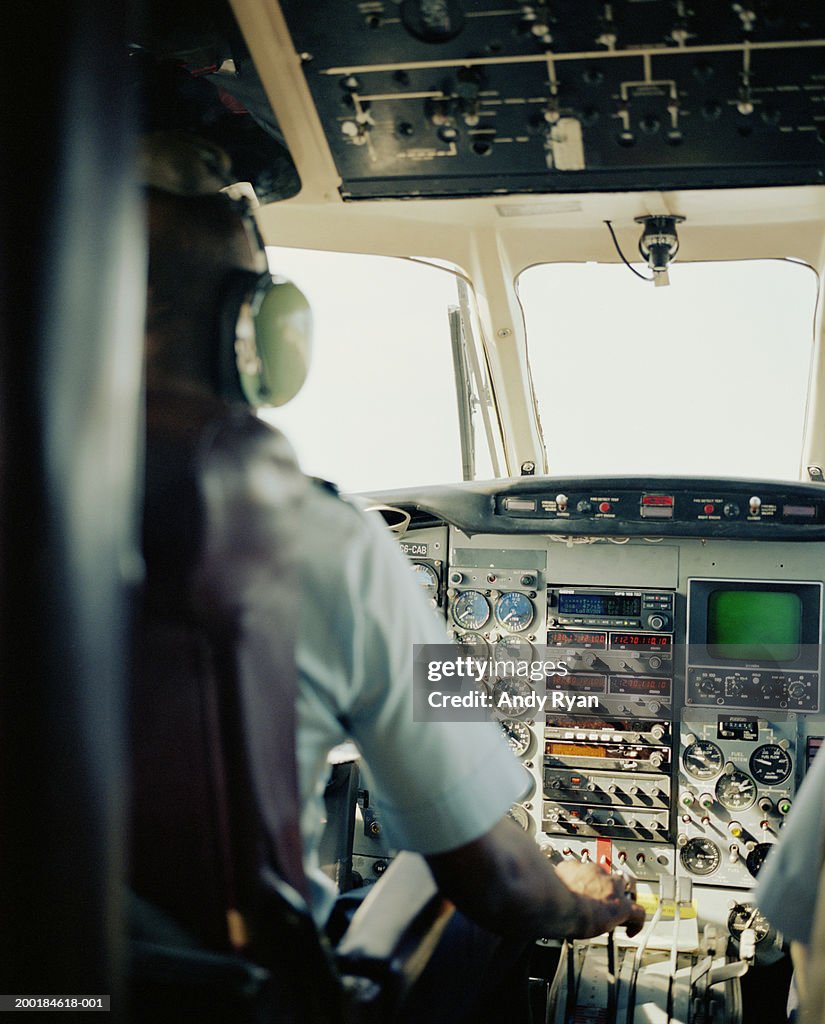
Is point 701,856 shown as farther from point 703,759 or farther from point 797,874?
point 797,874

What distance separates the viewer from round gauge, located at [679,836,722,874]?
3070 millimetres

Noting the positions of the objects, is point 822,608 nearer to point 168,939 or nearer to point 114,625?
point 168,939

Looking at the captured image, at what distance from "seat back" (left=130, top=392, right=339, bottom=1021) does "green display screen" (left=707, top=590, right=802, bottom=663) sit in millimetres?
2238

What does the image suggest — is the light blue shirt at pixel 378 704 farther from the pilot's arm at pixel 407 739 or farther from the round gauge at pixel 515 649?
the round gauge at pixel 515 649

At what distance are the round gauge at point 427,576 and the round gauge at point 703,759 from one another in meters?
0.90

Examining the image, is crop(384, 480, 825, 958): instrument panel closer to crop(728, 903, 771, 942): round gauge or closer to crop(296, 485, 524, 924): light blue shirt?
→ crop(728, 903, 771, 942): round gauge

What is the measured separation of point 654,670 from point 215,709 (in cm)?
235

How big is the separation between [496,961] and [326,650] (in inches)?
27.3

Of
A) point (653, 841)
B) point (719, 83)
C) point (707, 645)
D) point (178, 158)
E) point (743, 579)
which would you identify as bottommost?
point (653, 841)

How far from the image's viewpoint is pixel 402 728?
1.22 metres

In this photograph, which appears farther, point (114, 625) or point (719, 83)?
point (719, 83)

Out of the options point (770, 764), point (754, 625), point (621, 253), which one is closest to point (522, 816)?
point (770, 764)

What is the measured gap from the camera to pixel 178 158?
1.14m

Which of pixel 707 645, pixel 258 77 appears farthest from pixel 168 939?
pixel 707 645
